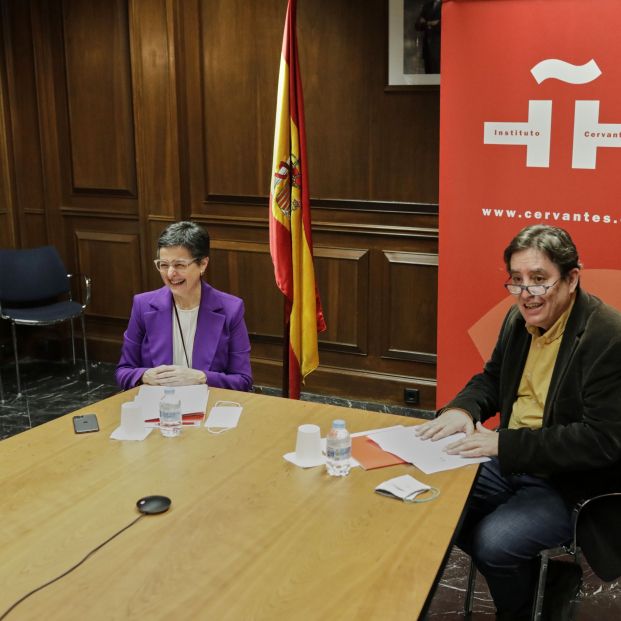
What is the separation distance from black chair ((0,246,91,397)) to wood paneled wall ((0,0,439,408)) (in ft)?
0.92

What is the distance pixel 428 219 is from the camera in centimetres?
449

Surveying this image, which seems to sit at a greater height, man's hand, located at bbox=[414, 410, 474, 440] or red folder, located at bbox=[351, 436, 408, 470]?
man's hand, located at bbox=[414, 410, 474, 440]

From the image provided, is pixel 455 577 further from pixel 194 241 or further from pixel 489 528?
pixel 194 241

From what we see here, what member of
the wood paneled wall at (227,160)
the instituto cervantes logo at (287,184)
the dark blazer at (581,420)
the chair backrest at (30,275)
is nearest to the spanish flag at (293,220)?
the instituto cervantes logo at (287,184)

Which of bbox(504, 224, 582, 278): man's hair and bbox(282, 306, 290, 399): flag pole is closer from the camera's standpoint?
bbox(504, 224, 582, 278): man's hair

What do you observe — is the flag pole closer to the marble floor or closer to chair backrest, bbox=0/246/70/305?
the marble floor

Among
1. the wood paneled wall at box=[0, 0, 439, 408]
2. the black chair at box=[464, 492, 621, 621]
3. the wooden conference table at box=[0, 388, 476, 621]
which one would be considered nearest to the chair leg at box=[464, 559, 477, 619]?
the black chair at box=[464, 492, 621, 621]

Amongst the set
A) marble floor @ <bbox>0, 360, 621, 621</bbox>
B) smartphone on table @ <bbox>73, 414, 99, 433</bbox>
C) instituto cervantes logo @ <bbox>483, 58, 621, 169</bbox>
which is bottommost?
marble floor @ <bbox>0, 360, 621, 621</bbox>

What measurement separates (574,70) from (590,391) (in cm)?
159

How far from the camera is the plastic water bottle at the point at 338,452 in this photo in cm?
213

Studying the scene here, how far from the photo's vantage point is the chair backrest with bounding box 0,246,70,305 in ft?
17.2

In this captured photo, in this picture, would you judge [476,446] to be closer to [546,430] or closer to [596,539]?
[546,430]

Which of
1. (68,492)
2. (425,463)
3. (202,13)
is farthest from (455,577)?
(202,13)

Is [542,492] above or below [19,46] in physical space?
below
